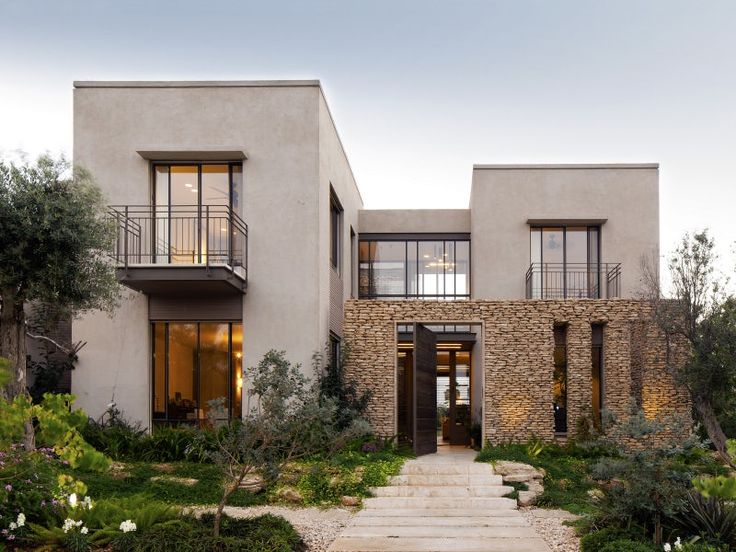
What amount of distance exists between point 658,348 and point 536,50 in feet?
24.6

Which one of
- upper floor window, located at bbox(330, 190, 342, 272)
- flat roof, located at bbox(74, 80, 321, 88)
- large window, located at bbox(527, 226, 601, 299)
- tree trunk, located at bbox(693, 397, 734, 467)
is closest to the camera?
flat roof, located at bbox(74, 80, 321, 88)

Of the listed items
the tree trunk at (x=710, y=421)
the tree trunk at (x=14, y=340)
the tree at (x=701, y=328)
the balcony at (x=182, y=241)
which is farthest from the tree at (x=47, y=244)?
the tree trunk at (x=710, y=421)

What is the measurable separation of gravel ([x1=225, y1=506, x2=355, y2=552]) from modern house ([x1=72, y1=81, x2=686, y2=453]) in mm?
3724

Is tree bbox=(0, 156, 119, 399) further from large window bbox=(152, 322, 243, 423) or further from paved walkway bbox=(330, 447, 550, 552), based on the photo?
paved walkway bbox=(330, 447, 550, 552)

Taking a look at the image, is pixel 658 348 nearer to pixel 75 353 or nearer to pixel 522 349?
pixel 522 349

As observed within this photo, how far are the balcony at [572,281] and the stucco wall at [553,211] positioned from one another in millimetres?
303

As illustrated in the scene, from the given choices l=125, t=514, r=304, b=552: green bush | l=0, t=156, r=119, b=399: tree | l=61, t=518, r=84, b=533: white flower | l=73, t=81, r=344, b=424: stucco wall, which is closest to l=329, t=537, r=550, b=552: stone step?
l=125, t=514, r=304, b=552: green bush

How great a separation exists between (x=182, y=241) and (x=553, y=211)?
10776 millimetres

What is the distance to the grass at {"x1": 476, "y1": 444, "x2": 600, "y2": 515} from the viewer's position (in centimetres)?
1138

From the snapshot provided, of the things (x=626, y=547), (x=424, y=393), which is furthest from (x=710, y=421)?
(x=626, y=547)

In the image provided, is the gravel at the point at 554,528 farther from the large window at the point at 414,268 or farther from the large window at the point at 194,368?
the large window at the point at 414,268

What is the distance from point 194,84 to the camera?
1427cm

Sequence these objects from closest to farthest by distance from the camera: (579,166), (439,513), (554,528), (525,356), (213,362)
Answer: (554,528) → (439,513) → (213,362) → (525,356) → (579,166)

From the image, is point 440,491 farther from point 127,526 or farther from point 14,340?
point 14,340
